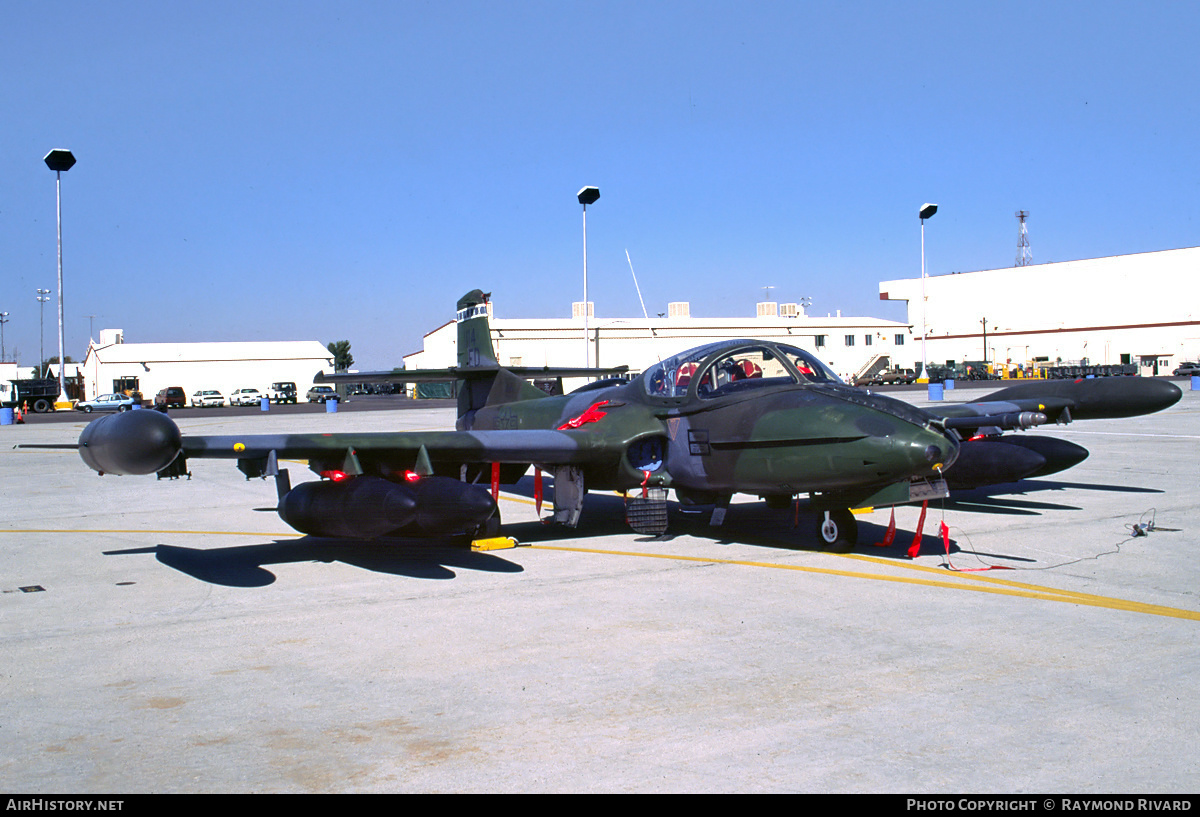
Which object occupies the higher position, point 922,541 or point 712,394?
point 712,394

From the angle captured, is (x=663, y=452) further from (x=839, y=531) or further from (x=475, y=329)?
(x=475, y=329)

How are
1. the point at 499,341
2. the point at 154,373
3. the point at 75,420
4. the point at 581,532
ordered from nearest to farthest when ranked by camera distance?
1. the point at 581,532
2. the point at 75,420
3. the point at 499,341
4. the point at 154,373

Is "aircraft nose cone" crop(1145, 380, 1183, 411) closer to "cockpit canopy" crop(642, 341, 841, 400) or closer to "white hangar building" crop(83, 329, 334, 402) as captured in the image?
"cockpit canopy" crop(642, 341, 841, 400)

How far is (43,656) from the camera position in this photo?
6.80 meters

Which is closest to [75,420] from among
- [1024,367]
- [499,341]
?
[499,341]

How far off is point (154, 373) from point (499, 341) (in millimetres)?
34586

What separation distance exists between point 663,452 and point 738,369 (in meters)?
1.45

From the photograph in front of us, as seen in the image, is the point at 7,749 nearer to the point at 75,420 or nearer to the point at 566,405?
the point at 566,405

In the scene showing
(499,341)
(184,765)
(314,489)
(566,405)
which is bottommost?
(184,765)

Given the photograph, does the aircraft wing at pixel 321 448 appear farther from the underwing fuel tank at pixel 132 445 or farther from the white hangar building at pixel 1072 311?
the white hangar building at pixel 1072 311

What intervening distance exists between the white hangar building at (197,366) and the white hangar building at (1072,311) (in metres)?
62.4

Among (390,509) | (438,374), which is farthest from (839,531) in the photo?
(438,374)

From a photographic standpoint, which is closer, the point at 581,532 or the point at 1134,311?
the point at 581,532


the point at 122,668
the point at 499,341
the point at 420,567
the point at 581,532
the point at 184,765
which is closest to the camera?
the point at 184,765
